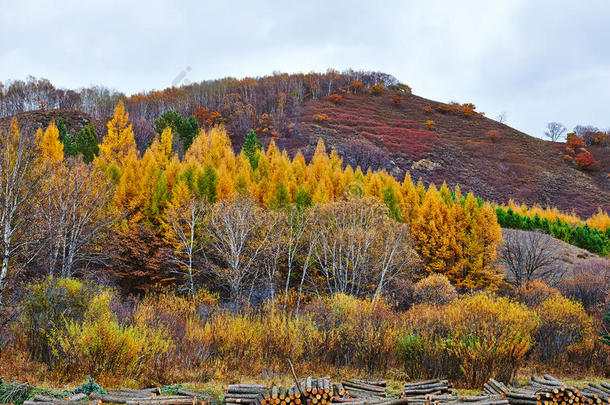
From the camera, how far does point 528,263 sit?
1346 inches

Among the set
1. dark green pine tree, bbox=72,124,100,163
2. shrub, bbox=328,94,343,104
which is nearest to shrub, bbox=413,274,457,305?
dark green pine tree, bbox=72,124,100,163

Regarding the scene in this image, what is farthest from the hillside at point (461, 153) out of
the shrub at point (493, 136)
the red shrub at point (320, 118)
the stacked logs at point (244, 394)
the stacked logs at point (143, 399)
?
the stacked logs at point (143, 399)

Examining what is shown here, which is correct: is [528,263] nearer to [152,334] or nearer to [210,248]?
[210,248]

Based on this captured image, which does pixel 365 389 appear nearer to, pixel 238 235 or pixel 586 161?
pixel 238 235

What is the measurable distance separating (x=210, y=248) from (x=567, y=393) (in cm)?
2325

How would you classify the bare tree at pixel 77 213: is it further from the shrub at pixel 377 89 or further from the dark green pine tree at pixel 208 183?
the shrub at pixel 377 89

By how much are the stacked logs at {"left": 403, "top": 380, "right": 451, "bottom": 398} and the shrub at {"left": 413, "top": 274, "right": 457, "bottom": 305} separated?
11.6 m

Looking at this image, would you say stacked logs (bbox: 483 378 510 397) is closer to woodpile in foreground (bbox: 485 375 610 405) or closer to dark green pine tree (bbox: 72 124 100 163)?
woodpile in foreground (bbox: 485 375 610 405)

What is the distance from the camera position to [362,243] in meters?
28.6

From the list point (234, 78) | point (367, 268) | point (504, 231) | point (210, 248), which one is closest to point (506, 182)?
point (504, 231)

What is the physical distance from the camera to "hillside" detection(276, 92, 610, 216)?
2790 inches

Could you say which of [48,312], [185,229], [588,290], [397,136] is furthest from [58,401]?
[397,136]

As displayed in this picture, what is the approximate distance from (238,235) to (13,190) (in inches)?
568

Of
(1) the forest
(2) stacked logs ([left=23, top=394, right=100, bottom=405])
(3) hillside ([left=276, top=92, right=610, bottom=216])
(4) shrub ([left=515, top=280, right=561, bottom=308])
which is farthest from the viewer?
(3) hillside ([left=276, top=92, right=610, bottom=216])
